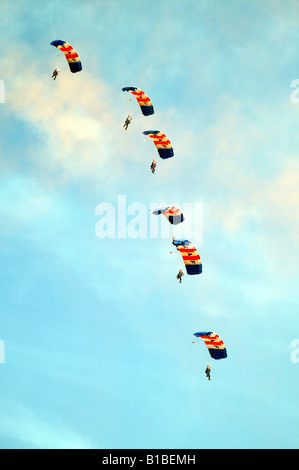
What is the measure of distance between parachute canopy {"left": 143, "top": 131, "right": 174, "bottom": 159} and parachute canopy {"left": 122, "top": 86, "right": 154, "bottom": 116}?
3.70 meters

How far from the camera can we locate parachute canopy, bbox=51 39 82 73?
10081 centimetres

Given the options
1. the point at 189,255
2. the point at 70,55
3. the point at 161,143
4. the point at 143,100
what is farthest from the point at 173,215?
the point at 70,55

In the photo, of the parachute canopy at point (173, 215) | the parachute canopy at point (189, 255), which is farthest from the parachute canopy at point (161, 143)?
the parachute canopy at point (189, 255)

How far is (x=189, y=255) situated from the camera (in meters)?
94.8

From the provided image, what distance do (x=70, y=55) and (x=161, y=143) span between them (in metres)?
15.5

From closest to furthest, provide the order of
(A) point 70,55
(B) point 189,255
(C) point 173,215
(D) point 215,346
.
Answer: (C) point 173,215, (B) point 189,255, (D) point 215,346, (A) point 70,55

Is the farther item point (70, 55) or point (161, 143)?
point (70, 55)

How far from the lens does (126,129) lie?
10075 cm

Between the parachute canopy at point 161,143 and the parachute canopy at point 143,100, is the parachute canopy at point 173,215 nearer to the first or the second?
the parachute canopy at point 161,143

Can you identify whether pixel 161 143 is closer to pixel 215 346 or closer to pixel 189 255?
pixel 189 255

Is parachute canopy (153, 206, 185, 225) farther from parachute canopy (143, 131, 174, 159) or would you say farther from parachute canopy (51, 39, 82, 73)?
parachute canopy (51, 39, 82, 73)

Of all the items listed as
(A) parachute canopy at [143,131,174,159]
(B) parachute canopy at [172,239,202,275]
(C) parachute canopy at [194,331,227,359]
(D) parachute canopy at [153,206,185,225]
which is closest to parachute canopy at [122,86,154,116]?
(A) parachute canopy at [143,131,174,159]

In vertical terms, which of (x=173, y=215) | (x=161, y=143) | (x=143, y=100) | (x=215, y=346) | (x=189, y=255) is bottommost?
(x=215, y=346)
